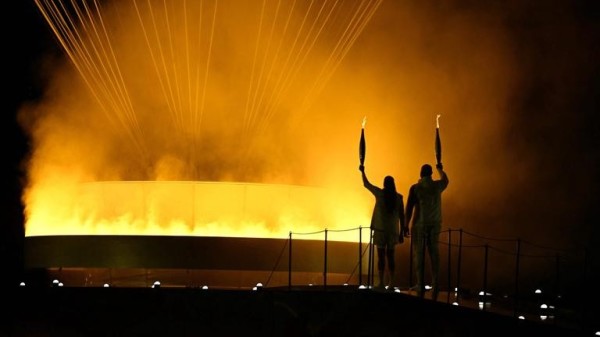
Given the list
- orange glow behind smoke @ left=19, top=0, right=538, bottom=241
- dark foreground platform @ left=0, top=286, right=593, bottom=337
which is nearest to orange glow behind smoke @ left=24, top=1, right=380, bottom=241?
orange glow behind smoke @ left=19, top=0, right=538, bottom=241

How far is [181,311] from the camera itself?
44.5ft

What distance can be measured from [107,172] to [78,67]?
4.81 metres

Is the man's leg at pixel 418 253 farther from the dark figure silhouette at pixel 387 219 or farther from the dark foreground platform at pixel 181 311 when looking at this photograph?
the dark foreground platform at pixel 181 311

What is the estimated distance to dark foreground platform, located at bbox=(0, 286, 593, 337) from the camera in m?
13.0

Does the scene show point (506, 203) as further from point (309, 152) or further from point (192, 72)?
point (192, 72)

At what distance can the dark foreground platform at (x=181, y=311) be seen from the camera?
13.0 meters

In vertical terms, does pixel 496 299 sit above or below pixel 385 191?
below

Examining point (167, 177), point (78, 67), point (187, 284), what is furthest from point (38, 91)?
point (187, 284)

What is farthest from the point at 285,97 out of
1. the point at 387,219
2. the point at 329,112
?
the point at 387,219

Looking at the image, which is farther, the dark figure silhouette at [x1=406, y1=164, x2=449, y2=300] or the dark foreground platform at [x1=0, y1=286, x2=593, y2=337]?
the dark figure silhouette at [x1=406, y1=164, x2=449, y2=300]

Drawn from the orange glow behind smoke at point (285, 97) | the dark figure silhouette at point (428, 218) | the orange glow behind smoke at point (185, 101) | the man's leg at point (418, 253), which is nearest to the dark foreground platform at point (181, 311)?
the man's leg at point (418, 253)

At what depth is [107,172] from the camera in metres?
23.6

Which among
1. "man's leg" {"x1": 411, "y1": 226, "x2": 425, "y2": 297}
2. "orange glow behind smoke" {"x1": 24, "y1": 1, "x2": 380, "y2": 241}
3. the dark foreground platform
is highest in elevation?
"orange glow behind smoke" {"x1": 24, "y1": 1, "x2": 380, "y2": 241}

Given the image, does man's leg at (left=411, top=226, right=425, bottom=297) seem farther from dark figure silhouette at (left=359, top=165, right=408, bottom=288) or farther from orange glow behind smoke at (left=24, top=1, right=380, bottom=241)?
orange glow behind smoke at (left=24, top=1, right=380, bottom=241)
